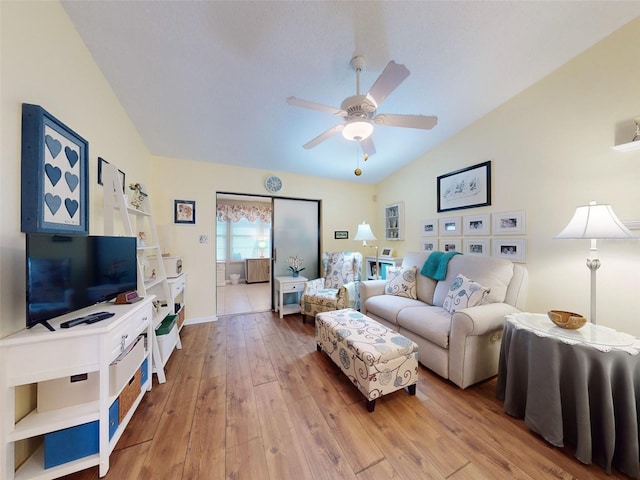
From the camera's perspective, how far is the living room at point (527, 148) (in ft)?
3.43

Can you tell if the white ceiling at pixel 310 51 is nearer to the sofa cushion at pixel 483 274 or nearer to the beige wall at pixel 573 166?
the beige wall at pixel 573 166

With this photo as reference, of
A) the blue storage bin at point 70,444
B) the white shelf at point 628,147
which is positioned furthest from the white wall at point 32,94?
the white shelf at point 628,147

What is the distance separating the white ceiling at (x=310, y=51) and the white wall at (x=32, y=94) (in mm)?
218

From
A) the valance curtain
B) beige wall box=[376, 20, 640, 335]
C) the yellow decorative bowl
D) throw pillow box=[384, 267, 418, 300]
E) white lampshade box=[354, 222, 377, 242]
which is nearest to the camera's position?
the yellow decorative bowl

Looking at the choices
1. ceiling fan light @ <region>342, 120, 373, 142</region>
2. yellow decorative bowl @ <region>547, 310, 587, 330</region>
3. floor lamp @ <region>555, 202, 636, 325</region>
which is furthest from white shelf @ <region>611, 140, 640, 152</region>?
ceiling fan light @ <region>342, 120, 373, 142</region>

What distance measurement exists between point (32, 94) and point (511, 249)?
376 cm

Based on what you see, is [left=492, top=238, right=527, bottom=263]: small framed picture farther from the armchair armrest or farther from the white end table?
the white end table

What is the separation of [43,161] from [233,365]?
1.97 metres

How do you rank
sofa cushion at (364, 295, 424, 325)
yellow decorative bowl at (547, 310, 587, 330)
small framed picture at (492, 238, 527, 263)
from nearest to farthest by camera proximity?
yellow decorative bowl at (547, 310, 587, 330)
small framed picture at (492, 238, 527, 263)
sofa cushion at (364, 295, 424, 325)

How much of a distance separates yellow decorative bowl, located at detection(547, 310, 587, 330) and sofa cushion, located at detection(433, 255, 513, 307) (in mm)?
507

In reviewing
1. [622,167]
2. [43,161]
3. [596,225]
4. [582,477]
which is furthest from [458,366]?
[43,161]

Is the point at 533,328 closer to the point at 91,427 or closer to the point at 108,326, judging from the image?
the point at 108,326

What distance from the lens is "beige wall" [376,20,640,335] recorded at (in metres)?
1.60

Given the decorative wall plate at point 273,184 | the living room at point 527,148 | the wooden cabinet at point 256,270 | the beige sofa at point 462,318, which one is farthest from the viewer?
the wooden cabinet at point 256,270
